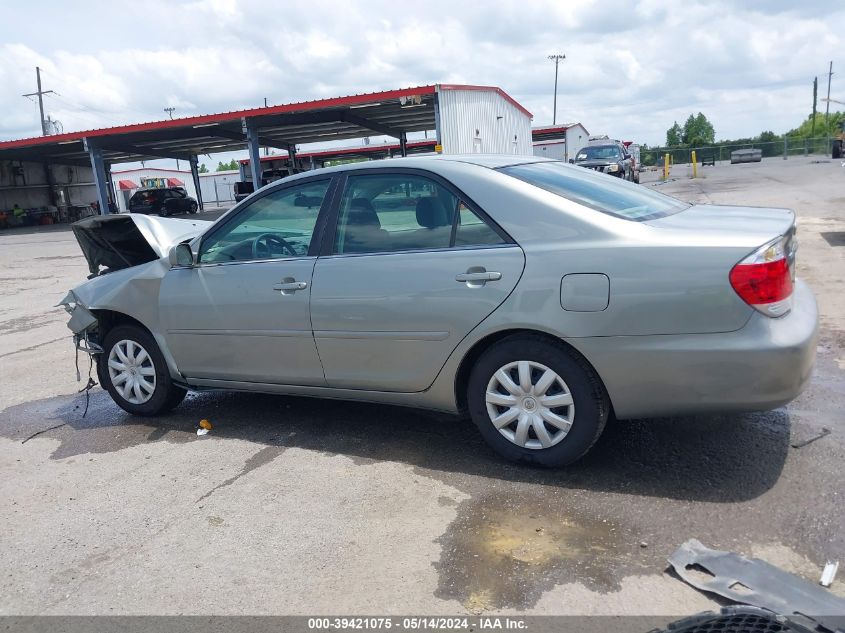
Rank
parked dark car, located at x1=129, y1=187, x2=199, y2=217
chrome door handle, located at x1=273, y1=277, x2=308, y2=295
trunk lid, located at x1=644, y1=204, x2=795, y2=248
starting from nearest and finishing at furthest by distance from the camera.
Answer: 1. trunk lid, located at x1=644, y1=204, x2=795, y2=248
2. chrome door handle, located at x1=273, y1=277, x2=308, y2=295
3. parked dark car, located at x1=129, y1=187, x2=199, y2=217

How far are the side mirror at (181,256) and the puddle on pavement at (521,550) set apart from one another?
97.0 inches

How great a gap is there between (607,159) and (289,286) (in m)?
25.9

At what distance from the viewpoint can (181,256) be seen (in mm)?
4676

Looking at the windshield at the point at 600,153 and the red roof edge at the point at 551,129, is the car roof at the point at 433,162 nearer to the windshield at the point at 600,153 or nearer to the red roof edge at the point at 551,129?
the windshield at the point at 600,153

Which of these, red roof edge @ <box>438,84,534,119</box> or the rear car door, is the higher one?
red roof edge @ <box>438,84,534,119</box>

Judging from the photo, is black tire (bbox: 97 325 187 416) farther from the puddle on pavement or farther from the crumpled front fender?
the puddle on pavement

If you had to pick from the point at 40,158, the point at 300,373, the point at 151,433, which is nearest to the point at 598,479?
the point at 300,373

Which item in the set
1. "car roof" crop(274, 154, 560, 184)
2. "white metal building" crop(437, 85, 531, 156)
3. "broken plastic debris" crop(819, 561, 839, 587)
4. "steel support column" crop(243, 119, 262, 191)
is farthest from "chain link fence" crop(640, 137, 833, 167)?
"broken plastic debris" crop(819, 561, 839, 587)

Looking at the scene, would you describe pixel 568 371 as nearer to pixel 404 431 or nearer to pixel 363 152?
pixel 404 431

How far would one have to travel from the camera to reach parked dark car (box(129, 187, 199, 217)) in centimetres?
3853

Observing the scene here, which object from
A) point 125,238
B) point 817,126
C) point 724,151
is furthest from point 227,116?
point 817,126

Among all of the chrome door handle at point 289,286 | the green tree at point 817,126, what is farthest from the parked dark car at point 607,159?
the green tree at point 817,126

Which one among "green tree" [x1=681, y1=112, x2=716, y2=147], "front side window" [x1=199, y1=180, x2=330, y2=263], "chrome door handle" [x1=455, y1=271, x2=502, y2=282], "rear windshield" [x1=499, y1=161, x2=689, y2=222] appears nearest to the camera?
"chrome door handle" [x1=455, y1=271, x2=502, y2=282]

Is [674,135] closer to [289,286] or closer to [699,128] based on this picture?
[699,128]
